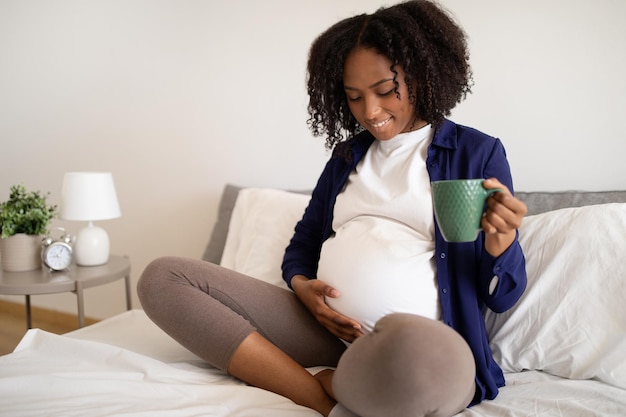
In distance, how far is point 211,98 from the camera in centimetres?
206

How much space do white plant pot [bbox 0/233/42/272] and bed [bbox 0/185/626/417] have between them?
663 millimetres

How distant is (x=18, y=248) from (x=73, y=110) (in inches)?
36.4

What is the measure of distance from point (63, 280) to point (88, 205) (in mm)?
267

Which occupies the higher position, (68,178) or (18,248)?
(68,178)

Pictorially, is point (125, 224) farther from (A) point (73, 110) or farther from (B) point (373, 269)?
(B) point (373, 269)

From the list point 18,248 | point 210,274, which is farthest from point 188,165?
point 210,274

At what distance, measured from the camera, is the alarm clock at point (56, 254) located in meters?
1.72

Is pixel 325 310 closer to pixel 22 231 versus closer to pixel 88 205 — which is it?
pixel 88 205

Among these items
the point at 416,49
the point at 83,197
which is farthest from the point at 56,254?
the point at 416,49

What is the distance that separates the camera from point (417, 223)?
1.04 metres

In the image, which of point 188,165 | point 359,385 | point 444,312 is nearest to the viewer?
point 359,385

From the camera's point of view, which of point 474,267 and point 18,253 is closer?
point 474,267

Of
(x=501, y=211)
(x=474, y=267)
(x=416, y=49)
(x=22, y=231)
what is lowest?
(x=22, y=231)

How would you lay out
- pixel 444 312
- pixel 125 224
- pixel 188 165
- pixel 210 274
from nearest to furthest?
pixel 444 312
pixel 210 274
pixel 188 165
pixel 125 224
